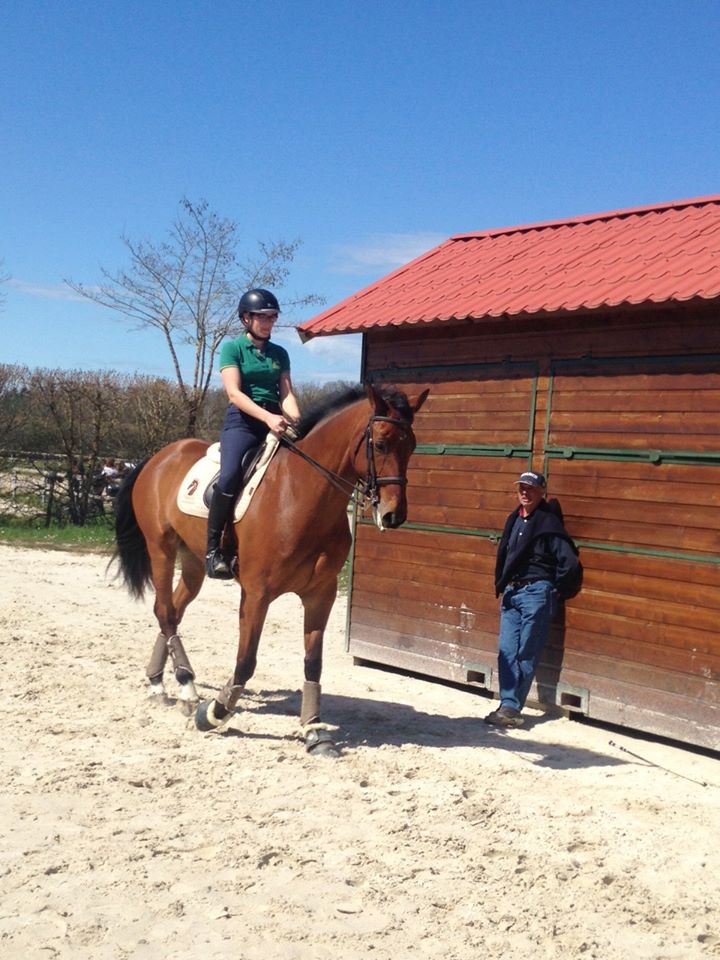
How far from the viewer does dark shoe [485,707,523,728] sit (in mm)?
7387

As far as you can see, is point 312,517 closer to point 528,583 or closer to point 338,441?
point 338,441

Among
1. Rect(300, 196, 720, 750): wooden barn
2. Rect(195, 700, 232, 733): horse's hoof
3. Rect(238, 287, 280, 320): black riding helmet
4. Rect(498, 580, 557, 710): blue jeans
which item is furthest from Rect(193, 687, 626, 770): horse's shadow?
Rect(238, 287, 280, 320): black riding helmet

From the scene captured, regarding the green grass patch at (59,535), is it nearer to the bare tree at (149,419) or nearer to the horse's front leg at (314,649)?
the bare tree at (149,419)

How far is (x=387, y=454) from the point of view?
596 centimetres

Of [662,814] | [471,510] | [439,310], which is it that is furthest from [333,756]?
[439,310]

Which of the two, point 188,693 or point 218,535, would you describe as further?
point 188,693

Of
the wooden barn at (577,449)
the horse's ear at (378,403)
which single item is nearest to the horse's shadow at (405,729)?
the wooden barn at (577,449)

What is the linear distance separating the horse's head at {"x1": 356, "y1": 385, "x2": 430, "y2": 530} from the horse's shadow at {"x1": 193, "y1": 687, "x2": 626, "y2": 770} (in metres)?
1.71

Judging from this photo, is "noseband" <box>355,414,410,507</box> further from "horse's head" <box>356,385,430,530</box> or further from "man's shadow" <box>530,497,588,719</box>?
"man's shadow" <box>530,497,588,719</box>

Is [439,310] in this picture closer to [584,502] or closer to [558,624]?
[584,502]

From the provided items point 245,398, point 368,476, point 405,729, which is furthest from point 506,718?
point 245,398

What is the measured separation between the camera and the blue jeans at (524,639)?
745 cm

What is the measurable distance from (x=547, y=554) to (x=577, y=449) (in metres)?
0.85

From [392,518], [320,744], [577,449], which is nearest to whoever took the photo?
[392,518]
